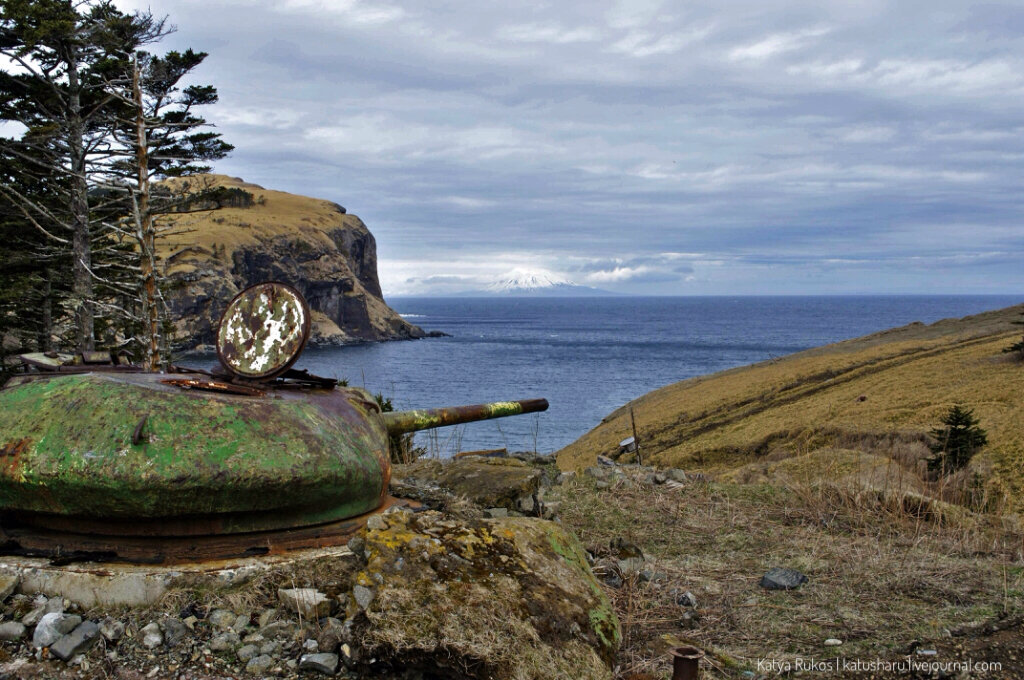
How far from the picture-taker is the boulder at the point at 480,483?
21.4 feet

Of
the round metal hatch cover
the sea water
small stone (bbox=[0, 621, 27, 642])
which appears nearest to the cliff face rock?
the sea water

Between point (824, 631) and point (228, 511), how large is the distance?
337cm

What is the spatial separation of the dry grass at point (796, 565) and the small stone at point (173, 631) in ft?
7.05

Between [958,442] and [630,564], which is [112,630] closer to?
[630,564]

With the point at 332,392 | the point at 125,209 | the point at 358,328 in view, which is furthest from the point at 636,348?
the point at 332,392

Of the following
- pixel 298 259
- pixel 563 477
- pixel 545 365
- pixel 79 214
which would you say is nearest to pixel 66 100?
pixel 79 214

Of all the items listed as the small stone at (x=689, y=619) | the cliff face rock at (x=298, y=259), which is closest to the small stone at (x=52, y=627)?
the small stone at (x=689, y=619)

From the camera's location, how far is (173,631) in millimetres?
3805

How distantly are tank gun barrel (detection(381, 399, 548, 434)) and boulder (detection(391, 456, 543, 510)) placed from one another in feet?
1.56

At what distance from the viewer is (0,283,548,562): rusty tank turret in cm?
407

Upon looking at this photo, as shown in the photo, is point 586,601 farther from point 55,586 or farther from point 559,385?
point 559,385

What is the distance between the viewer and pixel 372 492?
5.00 m

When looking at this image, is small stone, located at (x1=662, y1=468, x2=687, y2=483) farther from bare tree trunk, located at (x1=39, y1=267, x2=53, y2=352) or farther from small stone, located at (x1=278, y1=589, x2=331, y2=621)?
bare tree trunk, located at (x1=39, y1=267, x2=53, y2=352)

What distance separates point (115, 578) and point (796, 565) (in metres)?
4.39
